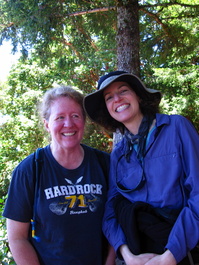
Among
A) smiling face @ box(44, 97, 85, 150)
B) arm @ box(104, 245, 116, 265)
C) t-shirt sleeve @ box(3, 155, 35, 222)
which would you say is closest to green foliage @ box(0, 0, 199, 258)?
smiling face @ box(44, 97, 85, 150)

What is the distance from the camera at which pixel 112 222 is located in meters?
1.84

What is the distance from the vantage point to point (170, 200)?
1.59 metres

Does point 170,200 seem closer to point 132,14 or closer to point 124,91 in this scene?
point 124,91

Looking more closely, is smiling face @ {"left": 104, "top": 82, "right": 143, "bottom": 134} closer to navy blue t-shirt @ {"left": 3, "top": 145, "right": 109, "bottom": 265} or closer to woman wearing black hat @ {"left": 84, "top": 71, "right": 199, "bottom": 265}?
woman wearing black hat @ {"left": 84, "top": 71, "right": 199, "bottom": 265}

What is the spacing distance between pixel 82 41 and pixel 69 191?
7.05 metres

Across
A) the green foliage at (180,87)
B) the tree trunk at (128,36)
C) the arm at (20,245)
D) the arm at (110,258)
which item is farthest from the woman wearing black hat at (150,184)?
the green foliage at (180,87)

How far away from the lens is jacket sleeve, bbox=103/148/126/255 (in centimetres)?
174

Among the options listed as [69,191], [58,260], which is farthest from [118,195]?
[58,260]

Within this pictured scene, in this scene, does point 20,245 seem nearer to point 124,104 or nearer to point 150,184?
point 150,184

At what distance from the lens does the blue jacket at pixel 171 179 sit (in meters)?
1.46

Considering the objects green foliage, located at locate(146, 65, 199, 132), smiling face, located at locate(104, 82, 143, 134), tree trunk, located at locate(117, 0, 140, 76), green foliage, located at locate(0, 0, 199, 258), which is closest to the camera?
smiling face, located at locate(104, 82, 143, 134)

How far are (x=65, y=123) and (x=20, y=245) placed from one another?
95 cm

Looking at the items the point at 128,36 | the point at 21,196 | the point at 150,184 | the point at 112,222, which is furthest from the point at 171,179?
the point at 128,36

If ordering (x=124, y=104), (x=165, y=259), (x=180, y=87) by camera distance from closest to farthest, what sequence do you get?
(x=165, y=259) → (x=124, y=104) → (x=180, y=87)
